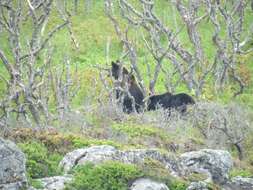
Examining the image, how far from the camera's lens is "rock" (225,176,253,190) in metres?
9.11

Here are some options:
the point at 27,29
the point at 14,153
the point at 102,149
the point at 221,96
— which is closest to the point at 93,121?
the point at 102,149

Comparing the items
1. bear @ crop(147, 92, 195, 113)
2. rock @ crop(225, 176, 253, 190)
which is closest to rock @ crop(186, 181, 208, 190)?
rock @ crop(225, 176, 253, 190)

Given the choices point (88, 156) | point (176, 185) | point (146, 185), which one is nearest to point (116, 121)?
point (88, 156)

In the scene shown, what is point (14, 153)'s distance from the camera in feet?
24.8

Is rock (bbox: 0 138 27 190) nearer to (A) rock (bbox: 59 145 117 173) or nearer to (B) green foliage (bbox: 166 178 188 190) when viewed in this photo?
(A) rock (bbox: 59 145 117 173)

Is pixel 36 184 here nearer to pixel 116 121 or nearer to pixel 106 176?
pixel 106 176

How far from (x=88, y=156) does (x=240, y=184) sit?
210cm

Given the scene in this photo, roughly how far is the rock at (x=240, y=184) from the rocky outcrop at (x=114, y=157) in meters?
0.81

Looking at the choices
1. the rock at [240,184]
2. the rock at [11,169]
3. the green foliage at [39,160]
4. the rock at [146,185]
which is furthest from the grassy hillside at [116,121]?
the rock at [11,169]

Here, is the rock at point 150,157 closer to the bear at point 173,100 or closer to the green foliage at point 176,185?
the green foliage at point 176,185

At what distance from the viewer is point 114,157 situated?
8.77m

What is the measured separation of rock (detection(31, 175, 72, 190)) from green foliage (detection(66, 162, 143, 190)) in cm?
10

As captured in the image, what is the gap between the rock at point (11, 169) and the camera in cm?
744

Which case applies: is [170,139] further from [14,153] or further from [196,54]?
[196,54]
